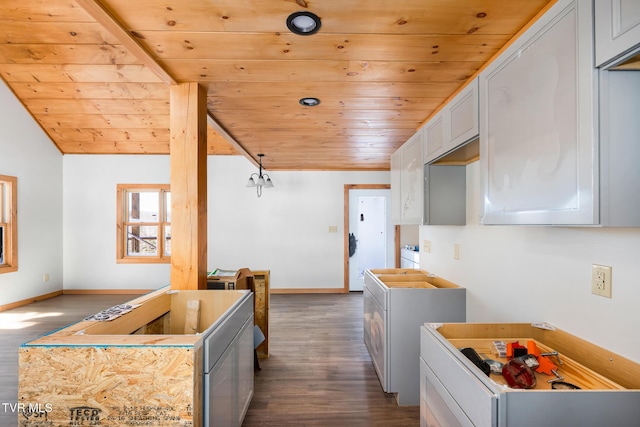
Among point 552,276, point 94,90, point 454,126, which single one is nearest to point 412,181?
point 454,126

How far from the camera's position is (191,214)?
2.22m

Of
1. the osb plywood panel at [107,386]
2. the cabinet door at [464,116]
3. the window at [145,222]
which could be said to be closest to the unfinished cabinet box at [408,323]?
the cabinet door at [464,116]

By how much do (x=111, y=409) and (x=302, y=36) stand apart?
6.19 ft

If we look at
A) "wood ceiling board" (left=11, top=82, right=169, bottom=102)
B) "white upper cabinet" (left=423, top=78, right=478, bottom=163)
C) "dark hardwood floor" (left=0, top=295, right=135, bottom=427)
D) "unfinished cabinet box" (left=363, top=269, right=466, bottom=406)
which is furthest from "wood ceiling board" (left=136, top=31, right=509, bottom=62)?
"dark hardwood floor" (left=0, top=295, right=135, bottom=427)

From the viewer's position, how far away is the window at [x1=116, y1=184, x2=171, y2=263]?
590cm

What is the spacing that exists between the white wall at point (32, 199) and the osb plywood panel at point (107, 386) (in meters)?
4.81

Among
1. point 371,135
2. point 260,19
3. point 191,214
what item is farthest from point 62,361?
point 371,135

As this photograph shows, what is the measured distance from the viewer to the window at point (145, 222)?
5.90m

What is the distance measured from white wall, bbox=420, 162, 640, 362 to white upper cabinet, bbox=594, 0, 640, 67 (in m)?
0.63

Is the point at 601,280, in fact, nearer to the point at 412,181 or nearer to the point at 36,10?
the point at 412,181

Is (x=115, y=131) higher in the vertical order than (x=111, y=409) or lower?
higher

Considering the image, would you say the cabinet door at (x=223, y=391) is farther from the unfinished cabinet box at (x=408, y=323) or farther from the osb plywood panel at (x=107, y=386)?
the unfinished cabinet box at (x=408, y=323)

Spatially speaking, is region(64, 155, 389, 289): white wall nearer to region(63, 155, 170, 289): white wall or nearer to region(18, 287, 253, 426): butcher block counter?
region(63, 155, 170, 289): white wall

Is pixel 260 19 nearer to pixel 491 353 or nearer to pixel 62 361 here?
pixel 62 361
